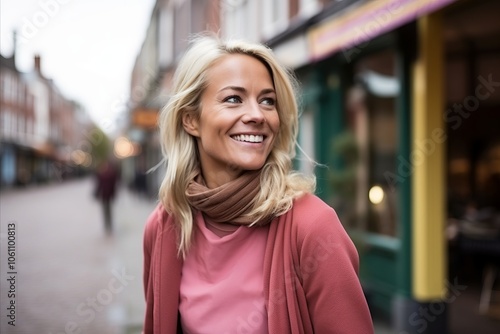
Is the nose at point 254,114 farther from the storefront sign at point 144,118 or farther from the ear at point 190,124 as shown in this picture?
the storefront sign at point 144,118

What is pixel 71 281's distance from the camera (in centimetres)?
767

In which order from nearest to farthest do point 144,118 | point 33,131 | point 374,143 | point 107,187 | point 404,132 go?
1. point 404,132
2. point 374,143
3. point 107,187
4. point 144,118
5. point 33,131

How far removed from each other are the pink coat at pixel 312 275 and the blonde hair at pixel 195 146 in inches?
2.8

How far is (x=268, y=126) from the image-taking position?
5.47 feet

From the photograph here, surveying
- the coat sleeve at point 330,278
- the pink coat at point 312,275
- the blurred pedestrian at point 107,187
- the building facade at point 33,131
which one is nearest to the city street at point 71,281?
the blurred pedestrian at point 107,187

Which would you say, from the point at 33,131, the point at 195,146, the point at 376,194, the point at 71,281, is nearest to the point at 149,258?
the point at 195,146

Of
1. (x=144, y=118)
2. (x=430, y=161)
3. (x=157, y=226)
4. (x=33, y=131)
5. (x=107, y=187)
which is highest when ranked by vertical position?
(x=33, y=131)

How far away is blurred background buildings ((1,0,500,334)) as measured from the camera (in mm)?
5664

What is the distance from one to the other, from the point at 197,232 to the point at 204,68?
0.52 metres

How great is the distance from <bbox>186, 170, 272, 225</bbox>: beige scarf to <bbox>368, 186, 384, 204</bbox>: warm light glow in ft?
19.0

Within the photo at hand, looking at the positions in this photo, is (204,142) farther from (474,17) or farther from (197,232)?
(474,17)

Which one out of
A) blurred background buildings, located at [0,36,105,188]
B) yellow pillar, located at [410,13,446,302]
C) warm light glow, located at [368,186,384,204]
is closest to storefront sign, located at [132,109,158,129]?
warm light glow, located at [368,186,384,204]

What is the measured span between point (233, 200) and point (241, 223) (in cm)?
7

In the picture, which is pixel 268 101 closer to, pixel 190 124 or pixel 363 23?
pixel 190 124
